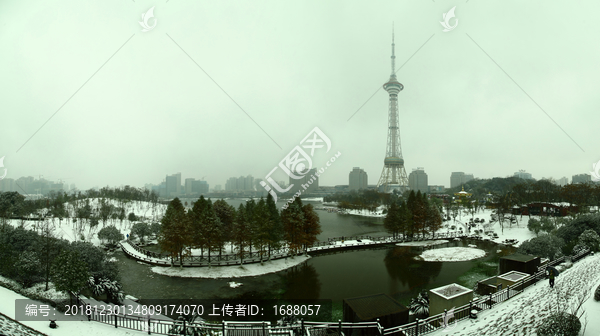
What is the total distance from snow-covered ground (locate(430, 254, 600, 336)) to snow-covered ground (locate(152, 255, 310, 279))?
1264cm

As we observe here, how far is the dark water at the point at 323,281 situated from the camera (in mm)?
14703

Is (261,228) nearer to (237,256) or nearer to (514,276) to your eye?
(237,256)

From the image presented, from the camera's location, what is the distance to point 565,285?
11.2 metres

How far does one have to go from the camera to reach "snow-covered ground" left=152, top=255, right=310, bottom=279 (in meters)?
18.0

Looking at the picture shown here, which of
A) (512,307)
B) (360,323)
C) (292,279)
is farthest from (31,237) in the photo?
(512,307)

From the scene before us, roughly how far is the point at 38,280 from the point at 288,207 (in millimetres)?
15030

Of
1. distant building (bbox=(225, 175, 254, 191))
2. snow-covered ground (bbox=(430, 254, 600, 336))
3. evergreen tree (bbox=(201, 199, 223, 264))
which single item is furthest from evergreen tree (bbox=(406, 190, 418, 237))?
distant building (bbox=(225, 175, 254, 191))

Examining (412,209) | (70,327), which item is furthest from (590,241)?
(70,327)

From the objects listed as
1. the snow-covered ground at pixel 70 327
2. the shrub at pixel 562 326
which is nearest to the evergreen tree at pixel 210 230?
the snow-covered ground at pixel 70 327

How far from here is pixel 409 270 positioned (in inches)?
746

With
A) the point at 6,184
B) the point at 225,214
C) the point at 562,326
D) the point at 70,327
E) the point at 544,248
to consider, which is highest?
the point at 6,184

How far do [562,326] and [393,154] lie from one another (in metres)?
105

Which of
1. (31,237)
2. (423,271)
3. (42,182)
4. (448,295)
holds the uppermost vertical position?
(42,182)

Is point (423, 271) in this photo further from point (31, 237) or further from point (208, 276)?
point (31, 237)
